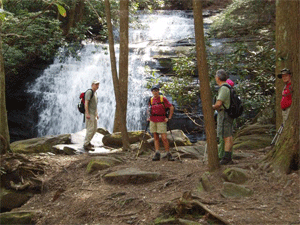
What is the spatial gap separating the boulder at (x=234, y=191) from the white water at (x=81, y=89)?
1056 centimetres

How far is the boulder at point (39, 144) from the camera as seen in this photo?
33.7ft

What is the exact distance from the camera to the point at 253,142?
31.1ft

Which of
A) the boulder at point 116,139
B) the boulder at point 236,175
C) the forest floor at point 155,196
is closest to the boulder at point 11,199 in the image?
the forest floor at point 155,196

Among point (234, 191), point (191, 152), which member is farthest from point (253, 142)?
point (234, 191)

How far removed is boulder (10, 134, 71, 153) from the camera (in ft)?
33.7

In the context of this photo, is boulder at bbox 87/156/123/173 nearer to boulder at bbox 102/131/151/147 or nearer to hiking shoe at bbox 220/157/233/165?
hiking shoe at bbox 220/157/233/165

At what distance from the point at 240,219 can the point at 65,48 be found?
17.0 meters

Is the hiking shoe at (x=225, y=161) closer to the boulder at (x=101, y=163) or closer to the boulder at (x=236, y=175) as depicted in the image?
the boulder at (x=236, y=175)

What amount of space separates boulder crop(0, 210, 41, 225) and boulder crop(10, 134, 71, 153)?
441 centimetres

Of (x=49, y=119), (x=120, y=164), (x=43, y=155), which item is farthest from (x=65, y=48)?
(x=120, y=164)

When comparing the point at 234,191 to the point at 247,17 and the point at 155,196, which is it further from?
the point at 247,17

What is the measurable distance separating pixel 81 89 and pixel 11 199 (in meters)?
11.2

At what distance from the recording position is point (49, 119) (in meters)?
16.8

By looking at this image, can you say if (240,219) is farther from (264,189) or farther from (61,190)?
(61,190)
